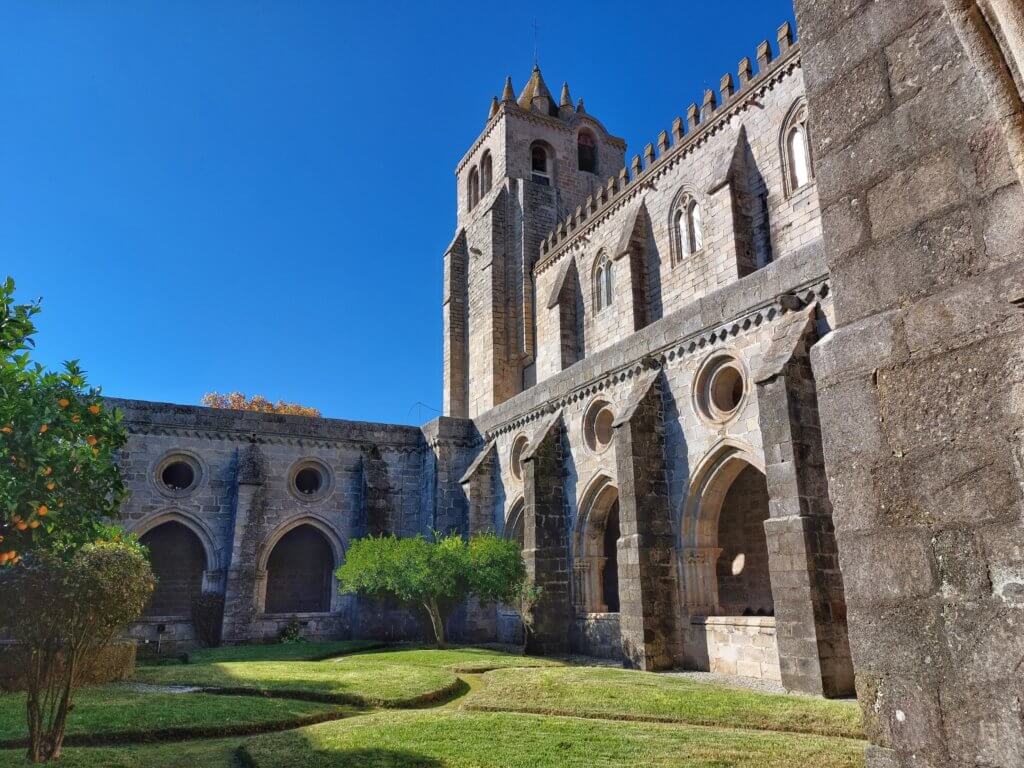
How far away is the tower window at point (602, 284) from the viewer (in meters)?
27.2

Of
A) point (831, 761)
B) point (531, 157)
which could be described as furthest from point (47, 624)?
point (531, 157)

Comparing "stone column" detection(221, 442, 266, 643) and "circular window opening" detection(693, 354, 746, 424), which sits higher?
"circular window opening" detection(693, 354, 746, 424)

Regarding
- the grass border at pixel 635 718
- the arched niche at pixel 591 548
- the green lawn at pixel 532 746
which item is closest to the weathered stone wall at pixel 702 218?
the arched niche at pixel 591 548

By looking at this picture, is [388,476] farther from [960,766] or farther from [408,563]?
[960,766]

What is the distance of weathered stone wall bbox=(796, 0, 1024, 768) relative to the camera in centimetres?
230

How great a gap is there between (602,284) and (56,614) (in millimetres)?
22798

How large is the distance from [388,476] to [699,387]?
11.6m

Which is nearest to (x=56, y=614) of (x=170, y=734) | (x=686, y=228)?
(x=170, y=734)

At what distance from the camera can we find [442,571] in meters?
17.0

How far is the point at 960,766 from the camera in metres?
2.30

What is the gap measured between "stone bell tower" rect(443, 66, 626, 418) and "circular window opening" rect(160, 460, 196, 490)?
39.4ft

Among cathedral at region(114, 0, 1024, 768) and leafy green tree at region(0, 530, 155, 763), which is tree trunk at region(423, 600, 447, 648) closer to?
cathedral at region(114, 0, 1024, 768)

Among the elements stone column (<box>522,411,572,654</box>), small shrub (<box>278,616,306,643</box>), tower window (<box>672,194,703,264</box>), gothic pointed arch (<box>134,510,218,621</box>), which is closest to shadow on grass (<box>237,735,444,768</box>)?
stone column (<box>522,411,572,654</box>)

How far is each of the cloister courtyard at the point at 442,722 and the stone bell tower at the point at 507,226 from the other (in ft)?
64.6
